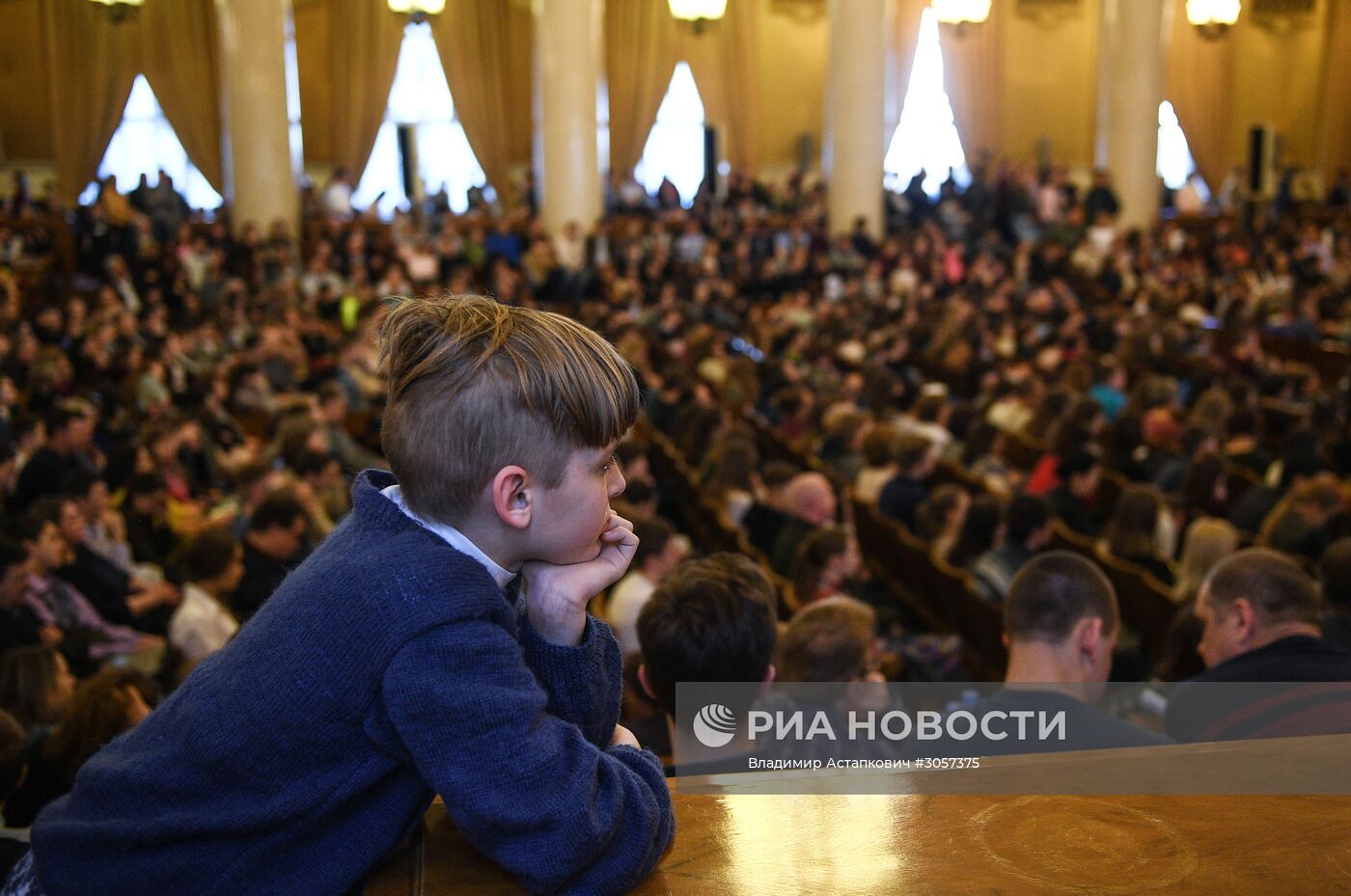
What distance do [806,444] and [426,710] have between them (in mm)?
6917

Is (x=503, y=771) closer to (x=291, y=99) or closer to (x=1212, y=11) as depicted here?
(x=291, y=99)

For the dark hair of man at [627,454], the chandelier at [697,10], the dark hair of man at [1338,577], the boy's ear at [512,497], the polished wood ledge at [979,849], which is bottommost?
the dark hair of man at [627,454]

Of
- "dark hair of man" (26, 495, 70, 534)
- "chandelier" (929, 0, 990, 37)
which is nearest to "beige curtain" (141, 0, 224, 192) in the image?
"chandelier" (929, 0, 990, 37)

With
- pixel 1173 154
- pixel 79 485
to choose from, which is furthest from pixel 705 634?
pixel 1173 154

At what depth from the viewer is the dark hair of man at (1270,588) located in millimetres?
2725

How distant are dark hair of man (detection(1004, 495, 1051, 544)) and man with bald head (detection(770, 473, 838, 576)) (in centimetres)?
73

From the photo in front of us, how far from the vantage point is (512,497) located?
3.62ft

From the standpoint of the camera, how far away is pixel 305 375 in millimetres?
9914

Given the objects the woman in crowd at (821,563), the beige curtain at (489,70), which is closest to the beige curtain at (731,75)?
the beige curtain at (489,70)

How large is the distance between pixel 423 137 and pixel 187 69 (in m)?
3.86

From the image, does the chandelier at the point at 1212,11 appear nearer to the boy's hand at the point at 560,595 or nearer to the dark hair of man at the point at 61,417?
the dark hair of man at the point at 61,417

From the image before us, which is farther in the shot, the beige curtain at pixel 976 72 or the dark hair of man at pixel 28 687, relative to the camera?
the beige curtain at pixel 976 72

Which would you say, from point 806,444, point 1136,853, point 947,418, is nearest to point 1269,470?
point 947,418

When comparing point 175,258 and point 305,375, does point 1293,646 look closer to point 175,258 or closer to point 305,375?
point 305,375
